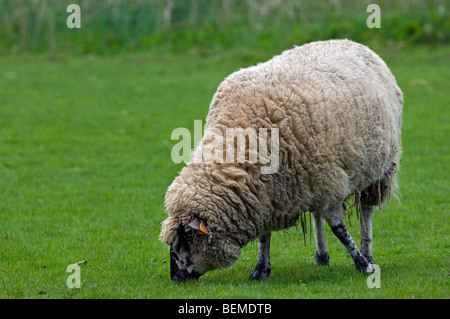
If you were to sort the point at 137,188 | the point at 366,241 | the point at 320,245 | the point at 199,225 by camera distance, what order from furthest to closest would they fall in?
the point at 137,188 → the point at 320,245 → the point at 366,241 → the point at 199,225

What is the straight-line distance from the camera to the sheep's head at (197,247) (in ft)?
20.9

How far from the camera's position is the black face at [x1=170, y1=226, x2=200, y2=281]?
21.1 ft

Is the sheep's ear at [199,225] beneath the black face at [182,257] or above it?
above

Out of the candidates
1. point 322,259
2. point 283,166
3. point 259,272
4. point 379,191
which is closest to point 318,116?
point 283,166

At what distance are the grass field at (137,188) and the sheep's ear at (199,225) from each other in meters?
0.54

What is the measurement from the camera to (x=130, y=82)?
2019 cm

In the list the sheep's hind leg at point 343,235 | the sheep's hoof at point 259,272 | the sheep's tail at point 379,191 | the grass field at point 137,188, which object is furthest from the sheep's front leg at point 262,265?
the sheep's tail at point 379,191

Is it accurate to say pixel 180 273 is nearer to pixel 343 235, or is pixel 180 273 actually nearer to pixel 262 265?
pixel 262 265

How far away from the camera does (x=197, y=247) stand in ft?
21.2

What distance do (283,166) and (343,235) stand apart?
1017 mm

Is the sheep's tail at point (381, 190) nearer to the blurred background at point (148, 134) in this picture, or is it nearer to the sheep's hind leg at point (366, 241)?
the sheep's hind leg at point (366, 241)

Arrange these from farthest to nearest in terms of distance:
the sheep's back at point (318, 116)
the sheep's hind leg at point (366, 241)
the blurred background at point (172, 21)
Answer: the blurred background at point (172, 21) < the sheep's hind leg at point (366, 241) < the sheep's back at point (318, 116)

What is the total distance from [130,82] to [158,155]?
687 cm
